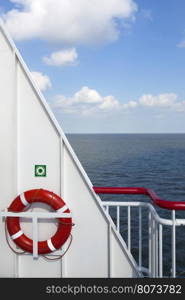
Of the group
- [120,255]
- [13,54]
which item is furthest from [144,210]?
[13,54]

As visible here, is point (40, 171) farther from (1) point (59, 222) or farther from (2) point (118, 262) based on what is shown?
(2) point (118, 262)

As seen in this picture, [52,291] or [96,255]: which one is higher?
[96,255]

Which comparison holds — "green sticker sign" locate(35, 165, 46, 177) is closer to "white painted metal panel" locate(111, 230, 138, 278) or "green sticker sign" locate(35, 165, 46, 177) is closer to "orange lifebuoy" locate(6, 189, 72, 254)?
"orange lifebuoy" locate(6, 189, 72, 254)

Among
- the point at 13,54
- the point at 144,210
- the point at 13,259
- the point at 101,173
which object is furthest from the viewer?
the point at 101,173

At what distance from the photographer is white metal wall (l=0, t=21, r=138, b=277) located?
2.47 meters

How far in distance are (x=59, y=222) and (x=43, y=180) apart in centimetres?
42

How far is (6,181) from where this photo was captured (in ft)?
8.27

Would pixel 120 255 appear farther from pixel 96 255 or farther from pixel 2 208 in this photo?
pixel 2 208

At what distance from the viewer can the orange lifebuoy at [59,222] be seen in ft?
7.98

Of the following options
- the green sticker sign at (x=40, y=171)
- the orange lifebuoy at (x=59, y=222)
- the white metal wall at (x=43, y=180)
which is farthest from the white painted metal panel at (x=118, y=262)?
the green sticker sign at (x=40, y=171)

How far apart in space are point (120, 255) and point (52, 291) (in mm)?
705

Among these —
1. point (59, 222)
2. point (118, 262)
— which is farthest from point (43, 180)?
point (118, 262)

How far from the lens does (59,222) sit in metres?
2.50

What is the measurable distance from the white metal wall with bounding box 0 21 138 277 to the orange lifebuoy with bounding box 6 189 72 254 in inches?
2.8
